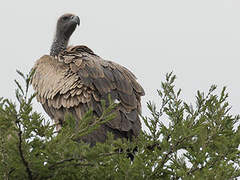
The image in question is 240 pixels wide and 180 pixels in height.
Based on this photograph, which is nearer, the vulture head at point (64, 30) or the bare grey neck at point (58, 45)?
the bare grey neck at point (58, 45)

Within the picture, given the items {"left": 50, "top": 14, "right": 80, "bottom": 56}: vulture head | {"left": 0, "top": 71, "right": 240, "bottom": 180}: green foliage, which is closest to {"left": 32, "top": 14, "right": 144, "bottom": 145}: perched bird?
{"left": 50, "top": 14, "right": 80, "bottom": 56}: vulture head

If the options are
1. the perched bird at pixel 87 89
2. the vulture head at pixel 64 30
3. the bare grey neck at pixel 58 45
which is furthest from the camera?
the vulture head at pixel 64 30

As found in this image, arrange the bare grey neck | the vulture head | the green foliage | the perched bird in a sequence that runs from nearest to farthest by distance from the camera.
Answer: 1. the green foliage
2. the perched bird
3. the bare grey neck
4. the vulture head

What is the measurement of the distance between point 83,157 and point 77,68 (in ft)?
12.1

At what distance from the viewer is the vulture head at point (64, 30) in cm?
914

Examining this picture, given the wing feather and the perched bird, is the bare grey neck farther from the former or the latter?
the wing feather

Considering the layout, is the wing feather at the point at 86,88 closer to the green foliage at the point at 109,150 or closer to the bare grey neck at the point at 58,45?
the bare grey neck at the point at 58,45

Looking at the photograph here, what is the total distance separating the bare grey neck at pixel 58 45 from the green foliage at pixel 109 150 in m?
4.51

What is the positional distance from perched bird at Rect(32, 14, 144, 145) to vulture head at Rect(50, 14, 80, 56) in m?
0.76

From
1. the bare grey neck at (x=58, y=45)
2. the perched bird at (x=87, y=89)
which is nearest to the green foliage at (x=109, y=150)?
the perched bird at (x=87, y=89)

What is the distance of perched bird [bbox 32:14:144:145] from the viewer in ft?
22.1

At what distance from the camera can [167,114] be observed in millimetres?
4723

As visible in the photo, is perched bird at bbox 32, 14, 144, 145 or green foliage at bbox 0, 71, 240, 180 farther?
perched bird at bbox 32, 14, 144, 145

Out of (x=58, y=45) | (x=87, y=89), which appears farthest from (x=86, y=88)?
(x=58, y=45)
